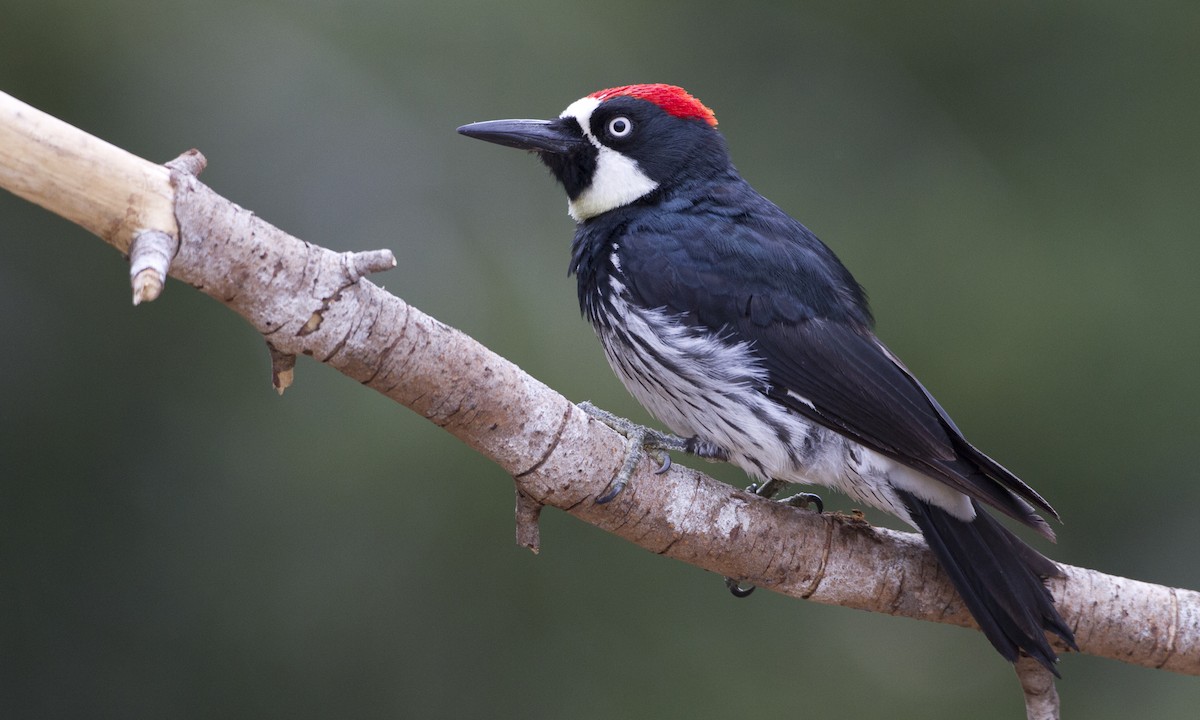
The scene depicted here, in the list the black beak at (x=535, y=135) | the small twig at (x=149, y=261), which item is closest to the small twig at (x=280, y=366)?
the small twig at (x=149, y=261)

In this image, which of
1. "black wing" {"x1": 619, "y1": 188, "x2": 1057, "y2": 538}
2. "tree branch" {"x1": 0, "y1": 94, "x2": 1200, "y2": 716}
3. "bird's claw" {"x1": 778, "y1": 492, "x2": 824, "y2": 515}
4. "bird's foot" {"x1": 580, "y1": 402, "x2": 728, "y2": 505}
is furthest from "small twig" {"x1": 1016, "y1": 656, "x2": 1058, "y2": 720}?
"bird's foot" {"x1": 580, "y1": 402, "x2": 728, "y2": 505}

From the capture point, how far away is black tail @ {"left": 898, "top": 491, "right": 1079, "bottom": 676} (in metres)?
2.53

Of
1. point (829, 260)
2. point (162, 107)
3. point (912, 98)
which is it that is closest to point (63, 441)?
point (162, 107)

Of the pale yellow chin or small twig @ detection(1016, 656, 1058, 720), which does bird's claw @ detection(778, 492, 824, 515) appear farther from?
the pale yellow chin

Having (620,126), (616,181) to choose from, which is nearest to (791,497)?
(616,181)

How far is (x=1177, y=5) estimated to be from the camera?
14.6 ft

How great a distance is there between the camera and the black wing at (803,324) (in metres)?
2.59

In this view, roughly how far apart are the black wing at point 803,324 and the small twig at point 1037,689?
12.4 inches

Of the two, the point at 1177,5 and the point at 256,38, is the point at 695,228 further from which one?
the point at 1177,5

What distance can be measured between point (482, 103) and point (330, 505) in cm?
141

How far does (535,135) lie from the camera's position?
3104mm

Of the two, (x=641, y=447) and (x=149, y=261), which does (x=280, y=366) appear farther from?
(x=641, y=447)

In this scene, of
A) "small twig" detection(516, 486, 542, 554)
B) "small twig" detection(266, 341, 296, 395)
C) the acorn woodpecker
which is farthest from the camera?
the acorn woodpecker

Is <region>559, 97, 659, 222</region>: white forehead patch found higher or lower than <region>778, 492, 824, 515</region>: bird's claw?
higher
